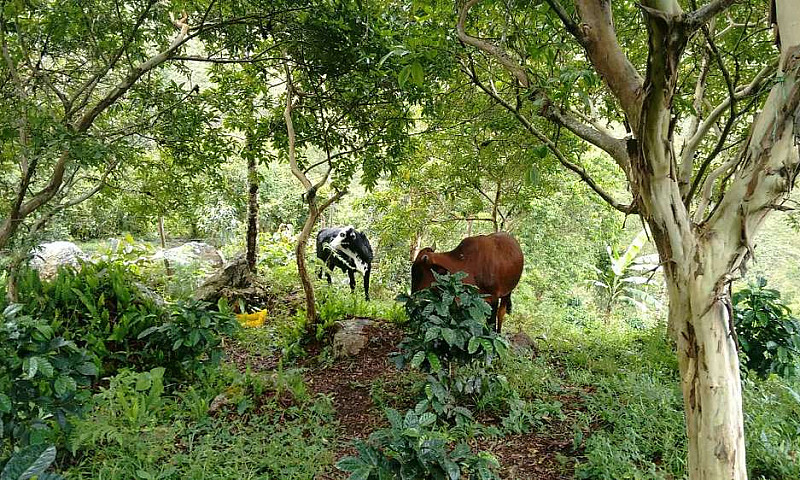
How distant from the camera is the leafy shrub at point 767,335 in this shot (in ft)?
11.4

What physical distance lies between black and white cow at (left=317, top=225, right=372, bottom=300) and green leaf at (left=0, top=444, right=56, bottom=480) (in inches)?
200

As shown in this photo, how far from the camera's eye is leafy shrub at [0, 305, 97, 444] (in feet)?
7.67

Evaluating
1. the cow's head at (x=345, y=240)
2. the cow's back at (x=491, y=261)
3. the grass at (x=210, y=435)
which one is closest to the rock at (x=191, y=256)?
the cow's head at (x=345, y=240)

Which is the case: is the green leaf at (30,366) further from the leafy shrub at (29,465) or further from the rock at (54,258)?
the rock at (54,258)

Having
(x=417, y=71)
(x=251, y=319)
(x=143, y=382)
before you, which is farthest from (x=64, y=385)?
(x=251, y=319)

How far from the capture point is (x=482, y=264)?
14.7 feet

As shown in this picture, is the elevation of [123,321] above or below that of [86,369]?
above

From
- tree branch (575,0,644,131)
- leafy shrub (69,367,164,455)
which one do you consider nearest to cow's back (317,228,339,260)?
leafy shrub (69,367,164,455)

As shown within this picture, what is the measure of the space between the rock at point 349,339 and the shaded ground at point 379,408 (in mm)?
59

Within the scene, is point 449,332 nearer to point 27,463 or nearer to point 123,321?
point 27,463

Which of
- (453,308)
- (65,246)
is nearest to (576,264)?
(453,308)

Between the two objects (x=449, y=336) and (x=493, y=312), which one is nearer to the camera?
(x=449, y=336)

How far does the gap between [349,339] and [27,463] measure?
3632mm

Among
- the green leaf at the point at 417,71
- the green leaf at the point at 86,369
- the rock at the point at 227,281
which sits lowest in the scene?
the green leaf at the point at 86,369
